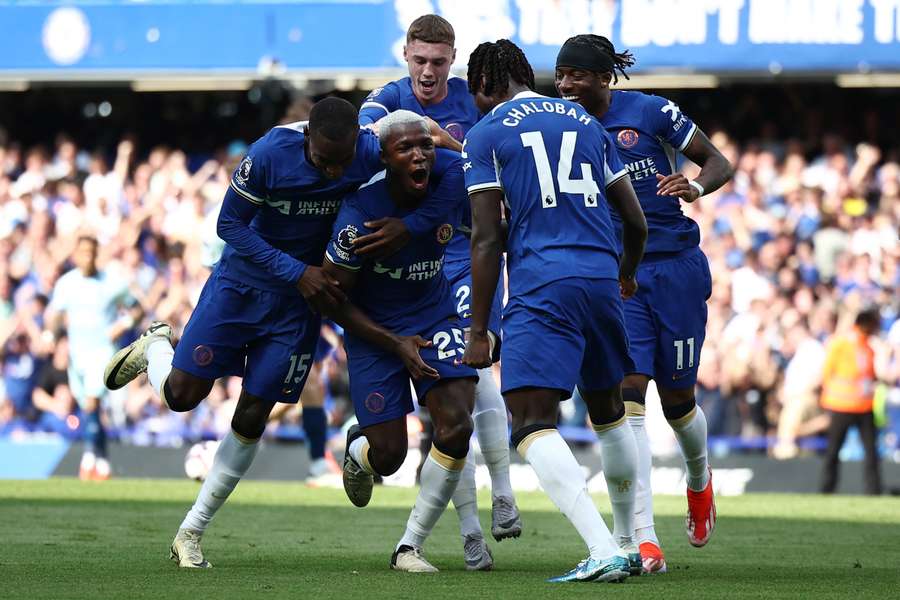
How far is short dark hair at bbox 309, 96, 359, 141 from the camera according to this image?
756 cm

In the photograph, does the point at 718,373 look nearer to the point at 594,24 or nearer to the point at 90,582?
the point at 594,24

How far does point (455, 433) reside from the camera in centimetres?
784

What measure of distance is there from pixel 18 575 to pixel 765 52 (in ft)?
52.3

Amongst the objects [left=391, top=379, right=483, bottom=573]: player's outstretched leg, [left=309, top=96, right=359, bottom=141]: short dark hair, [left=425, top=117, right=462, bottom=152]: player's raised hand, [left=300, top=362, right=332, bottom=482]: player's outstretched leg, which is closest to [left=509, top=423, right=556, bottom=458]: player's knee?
[left=391, top=379, right=483, bottom=573]: player's outstretched leg

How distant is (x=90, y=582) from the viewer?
279 inches

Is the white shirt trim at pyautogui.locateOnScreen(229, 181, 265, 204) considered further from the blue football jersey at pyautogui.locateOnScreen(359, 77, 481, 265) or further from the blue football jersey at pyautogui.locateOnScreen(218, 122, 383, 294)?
the blue football jersey at pyautogui.locateOnScreen(359, 77, 481, 265)

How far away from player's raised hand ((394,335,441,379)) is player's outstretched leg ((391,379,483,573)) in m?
0.12

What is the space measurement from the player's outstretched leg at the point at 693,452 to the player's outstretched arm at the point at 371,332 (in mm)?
1750

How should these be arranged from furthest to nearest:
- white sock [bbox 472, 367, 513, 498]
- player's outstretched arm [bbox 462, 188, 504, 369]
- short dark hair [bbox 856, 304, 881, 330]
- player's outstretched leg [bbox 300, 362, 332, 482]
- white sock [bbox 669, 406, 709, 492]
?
short dark hair [bbox 856, 304, 881, 330] < player's outstretched leg [bbox 300, 362, 332, 482] < white sock [bbox 669, 406, 709, 492] < white sock [bbox 472, 367, 513, 498] < player's outstretched arm [bbox 462, 188, 504, 369]

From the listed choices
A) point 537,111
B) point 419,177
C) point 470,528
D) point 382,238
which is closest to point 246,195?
point 382,238

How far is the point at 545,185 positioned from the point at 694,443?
2.55m

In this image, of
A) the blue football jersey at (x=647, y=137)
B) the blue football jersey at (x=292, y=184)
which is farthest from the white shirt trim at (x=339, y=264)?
the blue football jersey at (x=647, y=137)

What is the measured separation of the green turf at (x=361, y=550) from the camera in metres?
6.91

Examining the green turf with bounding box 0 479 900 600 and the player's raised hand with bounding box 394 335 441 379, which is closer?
the green turf with bounding box 0 479 900 600
